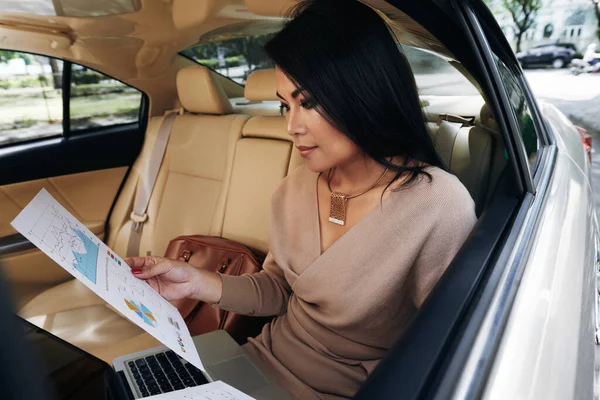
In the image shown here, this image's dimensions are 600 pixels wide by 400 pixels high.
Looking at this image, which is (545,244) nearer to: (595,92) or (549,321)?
(549,321)

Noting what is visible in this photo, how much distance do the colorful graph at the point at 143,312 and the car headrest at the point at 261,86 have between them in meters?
1.23

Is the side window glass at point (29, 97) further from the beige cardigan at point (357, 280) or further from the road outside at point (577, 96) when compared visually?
the road outside at point (577, 96)

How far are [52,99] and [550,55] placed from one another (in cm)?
621

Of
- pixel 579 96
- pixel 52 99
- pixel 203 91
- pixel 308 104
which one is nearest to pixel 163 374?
pixel 308 104

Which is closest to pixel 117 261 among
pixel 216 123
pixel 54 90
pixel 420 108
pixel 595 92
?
pixel 420 108

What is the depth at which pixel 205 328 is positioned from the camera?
5.05 feet

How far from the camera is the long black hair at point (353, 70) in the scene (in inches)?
37.4

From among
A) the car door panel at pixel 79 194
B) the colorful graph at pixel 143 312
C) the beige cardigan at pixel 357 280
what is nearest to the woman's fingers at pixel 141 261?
the beige cardigan at pixel 357 280

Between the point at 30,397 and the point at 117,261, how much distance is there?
1.88 feet

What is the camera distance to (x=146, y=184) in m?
2.39

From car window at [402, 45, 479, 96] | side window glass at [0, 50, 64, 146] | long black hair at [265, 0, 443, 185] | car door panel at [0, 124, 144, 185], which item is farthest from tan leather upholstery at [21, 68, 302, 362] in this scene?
long black hair at [265, 0, 443, 185]

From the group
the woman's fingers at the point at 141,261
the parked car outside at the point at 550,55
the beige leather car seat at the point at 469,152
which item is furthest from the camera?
the parked car outside at the point at 550,55

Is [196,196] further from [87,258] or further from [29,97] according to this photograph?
[87,258]

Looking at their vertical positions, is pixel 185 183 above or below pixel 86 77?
below
